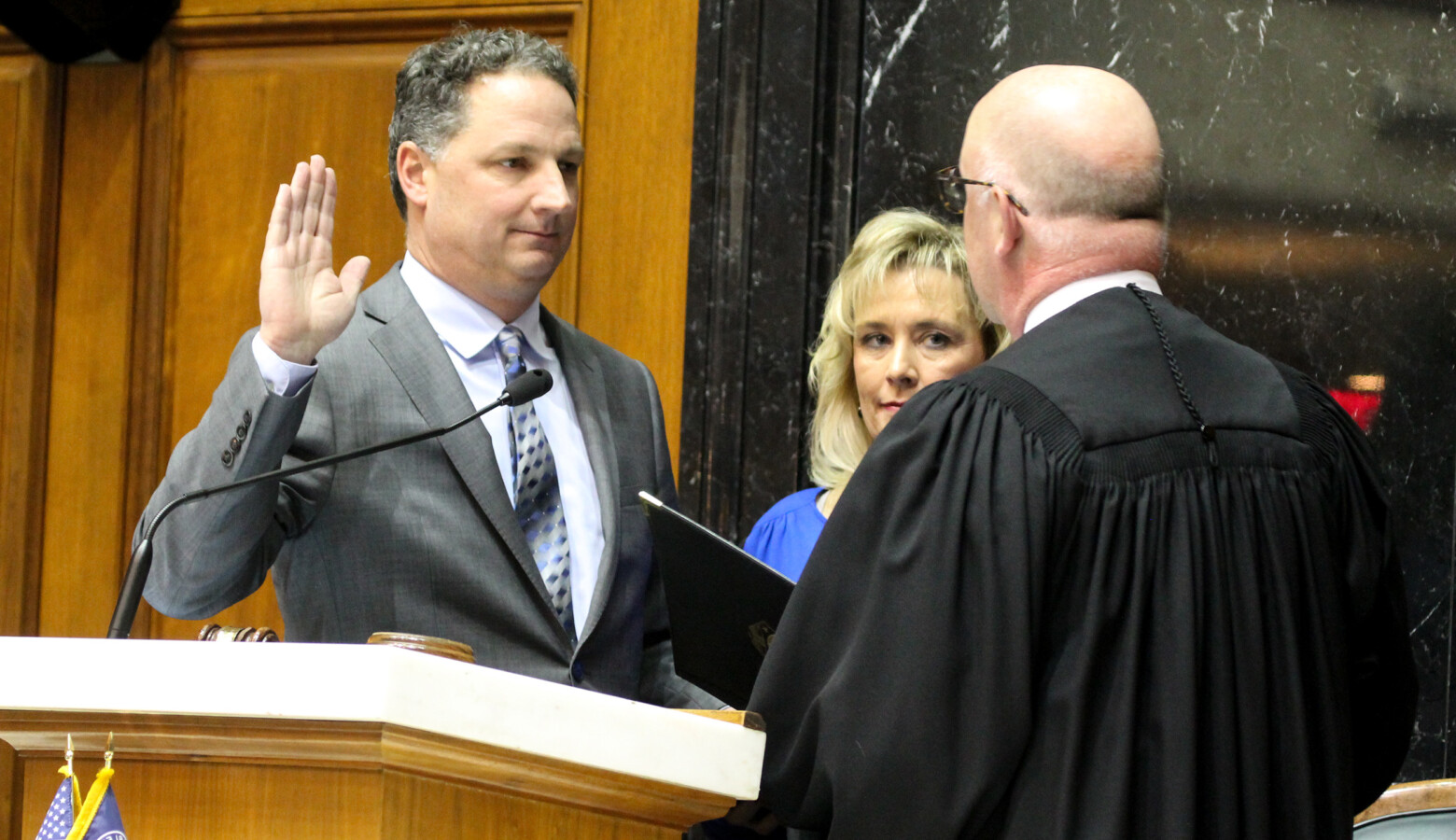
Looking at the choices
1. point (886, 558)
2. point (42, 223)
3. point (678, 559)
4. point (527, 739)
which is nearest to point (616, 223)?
point (42, 223)

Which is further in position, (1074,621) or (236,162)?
(236,162)

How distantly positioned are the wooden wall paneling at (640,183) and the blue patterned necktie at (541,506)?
0.94 meters

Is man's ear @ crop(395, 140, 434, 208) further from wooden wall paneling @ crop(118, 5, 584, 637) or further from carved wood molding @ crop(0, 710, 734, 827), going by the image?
carved wood molding @ crop(0, 710, 734, 827)

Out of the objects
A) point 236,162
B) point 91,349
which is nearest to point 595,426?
point 236,162

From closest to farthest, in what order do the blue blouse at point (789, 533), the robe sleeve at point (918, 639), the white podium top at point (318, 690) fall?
the white podium top at point (318, 690), the robe sleeve at point (918, 639), the blue blouse at point (789, 533)

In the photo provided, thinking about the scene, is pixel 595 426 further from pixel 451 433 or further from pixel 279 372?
pixel 279 372

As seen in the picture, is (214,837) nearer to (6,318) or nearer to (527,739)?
(527,739)

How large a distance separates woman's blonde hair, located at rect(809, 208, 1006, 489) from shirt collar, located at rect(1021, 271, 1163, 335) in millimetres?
1046

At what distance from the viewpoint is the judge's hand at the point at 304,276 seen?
6.81 feet

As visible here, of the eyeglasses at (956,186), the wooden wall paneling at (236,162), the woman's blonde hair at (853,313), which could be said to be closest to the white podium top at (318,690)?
the eyeglasses at (956,186)

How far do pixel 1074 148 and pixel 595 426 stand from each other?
37.9 inches

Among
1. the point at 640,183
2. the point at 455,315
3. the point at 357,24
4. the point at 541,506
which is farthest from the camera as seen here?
the point at 357,24

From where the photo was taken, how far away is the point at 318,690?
1.21 m

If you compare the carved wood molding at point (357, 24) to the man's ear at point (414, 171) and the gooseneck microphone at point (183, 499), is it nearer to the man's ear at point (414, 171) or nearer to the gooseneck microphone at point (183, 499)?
the man's ear at point (414, 171)
